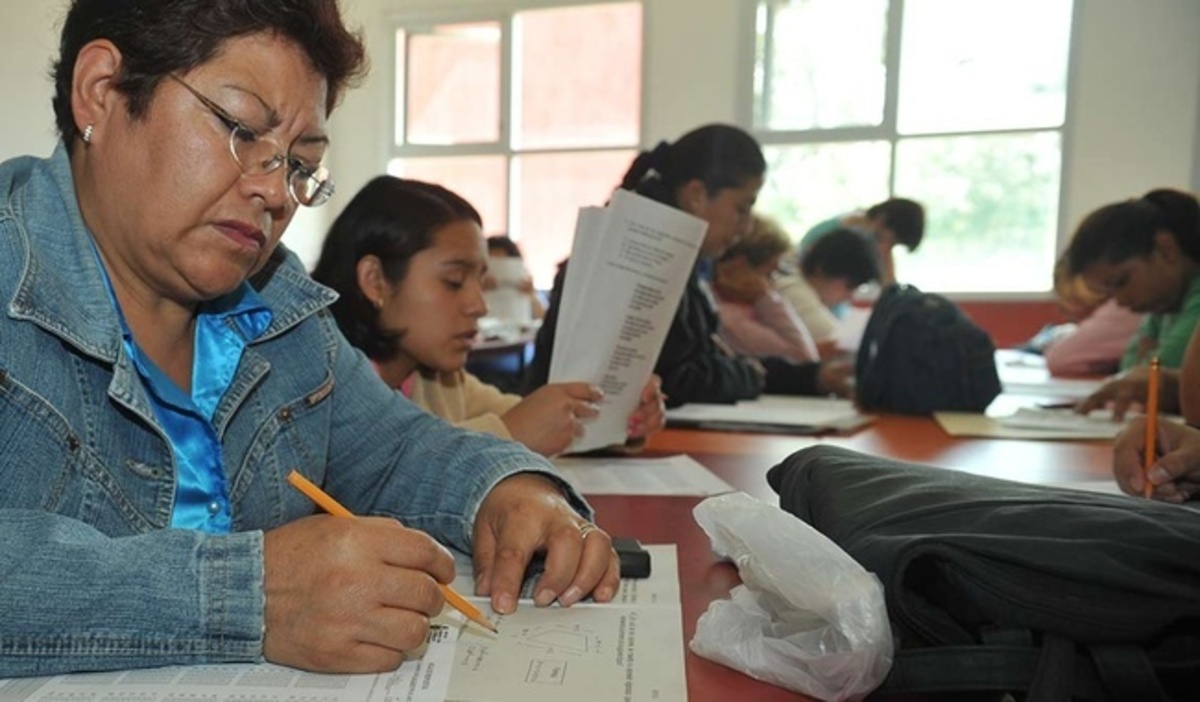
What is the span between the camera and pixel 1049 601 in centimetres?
54

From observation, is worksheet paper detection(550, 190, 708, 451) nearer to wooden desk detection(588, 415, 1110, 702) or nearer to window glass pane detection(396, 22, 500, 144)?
wooden desk detection(588, 415, 1110, 702)

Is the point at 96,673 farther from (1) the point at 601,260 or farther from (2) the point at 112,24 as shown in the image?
(1) the point at 601,260

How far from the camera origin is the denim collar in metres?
0.74

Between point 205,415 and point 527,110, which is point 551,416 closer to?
point 205,415

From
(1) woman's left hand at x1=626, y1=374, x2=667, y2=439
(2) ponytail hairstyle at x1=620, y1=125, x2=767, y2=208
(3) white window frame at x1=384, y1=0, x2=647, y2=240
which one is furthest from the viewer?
(3) white window frame at x1=384, y1=0, x2=647, y2=240

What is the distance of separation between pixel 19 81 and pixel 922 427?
4.75 meters

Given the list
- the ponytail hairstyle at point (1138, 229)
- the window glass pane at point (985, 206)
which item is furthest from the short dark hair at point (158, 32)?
the window glass pane at point (985, 206)

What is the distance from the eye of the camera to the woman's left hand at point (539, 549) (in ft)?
2.50

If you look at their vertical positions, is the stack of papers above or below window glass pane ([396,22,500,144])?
below

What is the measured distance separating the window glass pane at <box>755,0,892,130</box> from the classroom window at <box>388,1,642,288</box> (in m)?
0.87

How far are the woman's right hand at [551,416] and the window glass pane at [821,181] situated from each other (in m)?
4.90

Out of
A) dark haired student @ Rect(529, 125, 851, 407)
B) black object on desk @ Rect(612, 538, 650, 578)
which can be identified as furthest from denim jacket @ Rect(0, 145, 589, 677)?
dark haired student @ Rect(529, 125, 851, 407)

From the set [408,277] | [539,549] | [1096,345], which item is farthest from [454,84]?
[539,549]

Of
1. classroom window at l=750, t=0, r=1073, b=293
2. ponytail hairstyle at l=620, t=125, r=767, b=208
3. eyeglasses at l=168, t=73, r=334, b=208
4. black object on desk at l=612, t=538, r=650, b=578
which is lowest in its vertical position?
black object on desk at l=612, t=538, r=650, b=578
